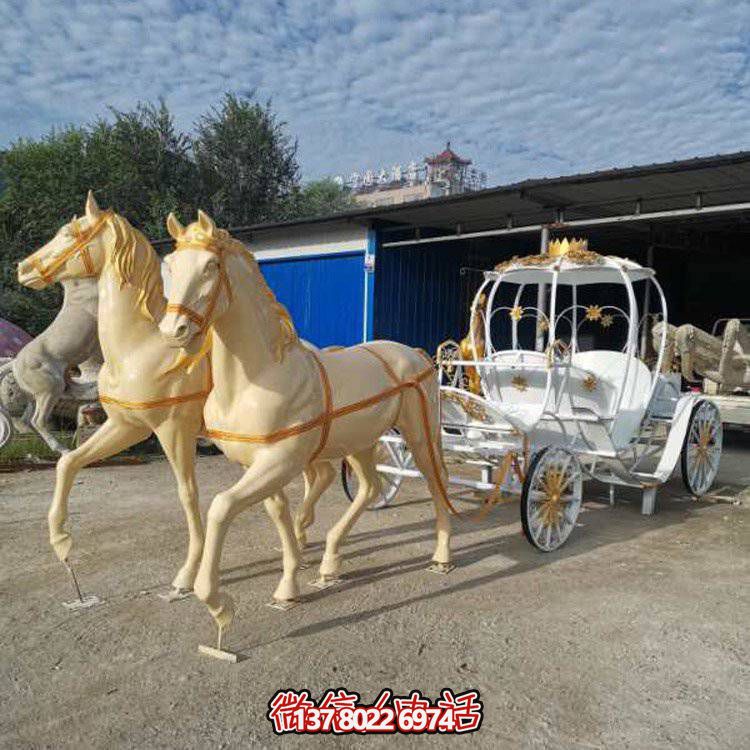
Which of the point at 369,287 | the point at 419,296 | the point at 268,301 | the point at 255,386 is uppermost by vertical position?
the point at 369,287

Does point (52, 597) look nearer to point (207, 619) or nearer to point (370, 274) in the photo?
point (207, 619)

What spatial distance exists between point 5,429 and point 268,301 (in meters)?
5.91

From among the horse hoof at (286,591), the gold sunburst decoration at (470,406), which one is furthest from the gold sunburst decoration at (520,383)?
the horse hoof at (286,591)

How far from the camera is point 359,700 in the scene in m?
2.91

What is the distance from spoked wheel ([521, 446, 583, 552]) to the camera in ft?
15.8

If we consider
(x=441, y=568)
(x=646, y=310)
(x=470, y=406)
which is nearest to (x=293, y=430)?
(x=441, y=568)

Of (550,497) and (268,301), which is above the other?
(268,301)

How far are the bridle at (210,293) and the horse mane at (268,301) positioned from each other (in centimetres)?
9

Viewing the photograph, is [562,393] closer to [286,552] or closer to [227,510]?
[286,552]

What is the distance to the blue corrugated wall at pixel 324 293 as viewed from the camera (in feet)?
41.0

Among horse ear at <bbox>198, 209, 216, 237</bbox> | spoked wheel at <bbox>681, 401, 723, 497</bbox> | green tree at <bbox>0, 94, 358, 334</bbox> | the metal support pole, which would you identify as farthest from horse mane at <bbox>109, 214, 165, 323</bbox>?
green tree at <bbox>0, 94, 358, 334</bbox>

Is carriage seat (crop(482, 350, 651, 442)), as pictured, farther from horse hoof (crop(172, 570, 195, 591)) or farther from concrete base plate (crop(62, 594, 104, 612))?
concrete base plate (crop(62, 594, 104, 612))

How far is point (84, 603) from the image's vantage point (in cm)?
387

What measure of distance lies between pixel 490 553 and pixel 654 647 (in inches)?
65.9
